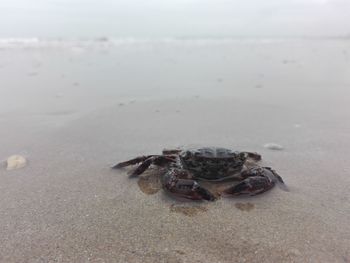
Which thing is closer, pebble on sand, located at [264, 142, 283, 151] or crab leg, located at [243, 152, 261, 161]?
crab leg, located at [243, 152, 261, 161]

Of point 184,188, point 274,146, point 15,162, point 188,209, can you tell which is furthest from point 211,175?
point 15,162

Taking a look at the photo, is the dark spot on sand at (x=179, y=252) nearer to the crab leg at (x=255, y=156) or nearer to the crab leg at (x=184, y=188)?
the crab leg at (x=184, y=188)

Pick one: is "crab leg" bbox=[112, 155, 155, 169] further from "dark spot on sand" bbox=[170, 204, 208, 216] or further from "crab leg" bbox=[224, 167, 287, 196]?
"crab leg" bbox=[224, 167, 287, 196]

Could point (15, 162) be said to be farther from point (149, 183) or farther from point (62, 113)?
point (62, 113)

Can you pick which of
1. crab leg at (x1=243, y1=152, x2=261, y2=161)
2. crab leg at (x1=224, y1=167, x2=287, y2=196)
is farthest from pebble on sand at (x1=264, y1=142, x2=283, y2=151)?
crab leg at (x1=224, y1=167, x2=287, y2=196)

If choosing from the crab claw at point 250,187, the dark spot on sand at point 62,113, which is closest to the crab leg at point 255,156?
the crab claw at point 250,187

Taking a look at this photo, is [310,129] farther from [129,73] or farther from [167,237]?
[129,73]

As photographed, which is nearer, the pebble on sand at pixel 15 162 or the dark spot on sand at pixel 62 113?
the pebble on sand at pixel 15 162
